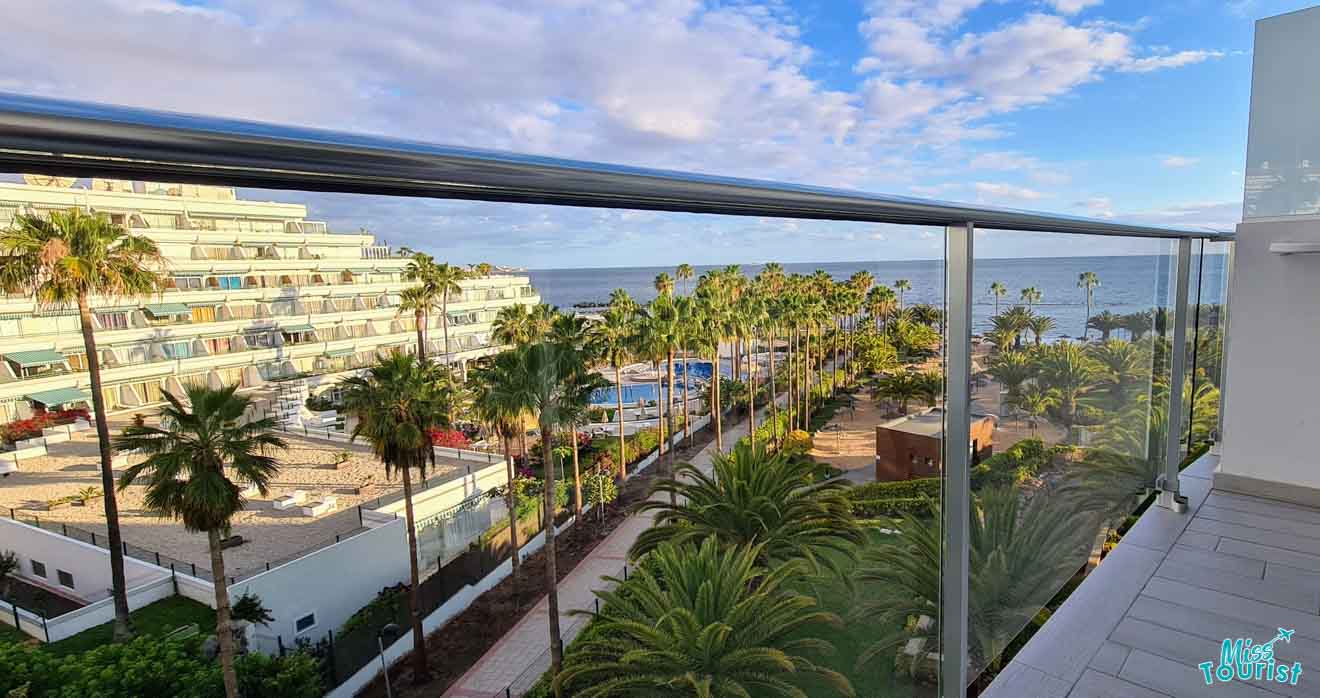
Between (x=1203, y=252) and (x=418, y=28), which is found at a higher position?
(x=418, y=28)

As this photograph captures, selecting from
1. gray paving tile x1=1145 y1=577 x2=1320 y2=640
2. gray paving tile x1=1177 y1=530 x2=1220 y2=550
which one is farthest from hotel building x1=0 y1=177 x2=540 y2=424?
gray paving tile x1=1177 y1=530 x2=1220 y2=550

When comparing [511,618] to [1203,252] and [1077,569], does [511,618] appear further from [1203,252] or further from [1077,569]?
[1203,252]

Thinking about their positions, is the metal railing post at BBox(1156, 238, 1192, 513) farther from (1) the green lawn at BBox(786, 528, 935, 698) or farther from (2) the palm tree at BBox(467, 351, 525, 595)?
(2) the palm tree at BBox(467, 351, 525, 595)

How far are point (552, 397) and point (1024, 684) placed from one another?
5.67m

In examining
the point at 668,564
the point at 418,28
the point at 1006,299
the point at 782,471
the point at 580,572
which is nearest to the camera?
the point at 1006,299

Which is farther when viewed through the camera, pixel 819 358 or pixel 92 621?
pixel 819 358

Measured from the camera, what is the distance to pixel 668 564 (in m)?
3.84

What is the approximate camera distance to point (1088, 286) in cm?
282

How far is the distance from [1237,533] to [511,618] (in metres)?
8.02

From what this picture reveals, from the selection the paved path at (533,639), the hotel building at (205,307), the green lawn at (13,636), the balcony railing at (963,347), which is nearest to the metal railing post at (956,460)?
the balcony railing at (963,347)

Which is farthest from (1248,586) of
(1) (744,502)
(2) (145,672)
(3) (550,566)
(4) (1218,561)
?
(3) (550,566)

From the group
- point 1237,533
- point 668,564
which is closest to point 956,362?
point 668,564

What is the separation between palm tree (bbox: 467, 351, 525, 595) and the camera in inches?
157

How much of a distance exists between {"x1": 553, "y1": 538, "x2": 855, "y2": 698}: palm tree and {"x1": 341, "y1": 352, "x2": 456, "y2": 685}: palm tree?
1.45m
